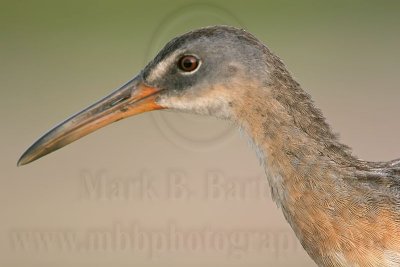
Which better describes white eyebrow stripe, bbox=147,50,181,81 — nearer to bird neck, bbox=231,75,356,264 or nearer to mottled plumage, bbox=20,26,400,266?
mottled plumage, bbox=20,26,400,266

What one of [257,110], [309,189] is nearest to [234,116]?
[257,110]

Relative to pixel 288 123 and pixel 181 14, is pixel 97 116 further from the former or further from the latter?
pixel 181 14

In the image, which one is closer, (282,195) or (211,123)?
(282,195)

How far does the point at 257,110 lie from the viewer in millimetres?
957

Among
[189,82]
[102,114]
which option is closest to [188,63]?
[189,82]

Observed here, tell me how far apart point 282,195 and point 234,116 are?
144 mm

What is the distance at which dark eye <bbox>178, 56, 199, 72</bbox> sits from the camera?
1040mm

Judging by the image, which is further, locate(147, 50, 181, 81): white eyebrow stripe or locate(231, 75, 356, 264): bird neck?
locate(147, 50, 181, 81): white eyebrow stripe

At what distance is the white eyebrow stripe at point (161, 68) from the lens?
104 centimetres

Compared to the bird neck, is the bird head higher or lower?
higher

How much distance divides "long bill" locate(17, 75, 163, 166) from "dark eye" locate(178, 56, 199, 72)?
62 mm

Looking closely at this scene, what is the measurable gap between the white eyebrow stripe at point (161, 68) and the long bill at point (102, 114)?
22 millimetres

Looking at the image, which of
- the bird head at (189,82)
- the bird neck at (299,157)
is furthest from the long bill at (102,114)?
the bird neck at (299,157)

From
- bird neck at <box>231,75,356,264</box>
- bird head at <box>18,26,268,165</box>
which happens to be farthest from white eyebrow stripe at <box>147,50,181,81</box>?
bird neck at <box>231,75,356,264</box>
